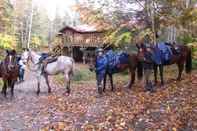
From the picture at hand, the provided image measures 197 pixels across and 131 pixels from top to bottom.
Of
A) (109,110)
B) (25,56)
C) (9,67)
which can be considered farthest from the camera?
(25,56)

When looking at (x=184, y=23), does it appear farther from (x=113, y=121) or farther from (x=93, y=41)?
(x=93, y=41)

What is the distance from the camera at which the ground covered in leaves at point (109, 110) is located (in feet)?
28.3

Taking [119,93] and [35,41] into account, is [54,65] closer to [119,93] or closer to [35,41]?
[119,93]

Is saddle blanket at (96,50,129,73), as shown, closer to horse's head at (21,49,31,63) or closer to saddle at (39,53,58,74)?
saddle at (39,53,58,74)

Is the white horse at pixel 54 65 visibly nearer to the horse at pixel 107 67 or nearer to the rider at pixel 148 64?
the horse at pixel 107 67

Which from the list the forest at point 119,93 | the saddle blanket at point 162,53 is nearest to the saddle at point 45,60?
the forest at point 119,93

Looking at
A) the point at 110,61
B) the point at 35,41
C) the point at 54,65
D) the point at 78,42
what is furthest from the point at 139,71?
the point at 35,41

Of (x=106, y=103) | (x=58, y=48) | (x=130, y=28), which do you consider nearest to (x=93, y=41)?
(x=58, y=48)

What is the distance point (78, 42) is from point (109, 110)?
33187 mm

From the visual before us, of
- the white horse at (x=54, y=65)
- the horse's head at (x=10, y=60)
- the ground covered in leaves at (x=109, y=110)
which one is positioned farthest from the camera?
the white horse at (x=54, y=65)

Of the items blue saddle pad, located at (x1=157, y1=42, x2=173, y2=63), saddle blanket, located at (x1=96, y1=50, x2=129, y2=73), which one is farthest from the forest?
blue saddle pad, located at (x1=157, y1=42, x2=173, y2=63)

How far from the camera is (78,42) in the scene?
43.1 m

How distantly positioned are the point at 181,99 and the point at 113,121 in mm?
2663

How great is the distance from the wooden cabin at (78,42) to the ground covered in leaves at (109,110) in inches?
1051
